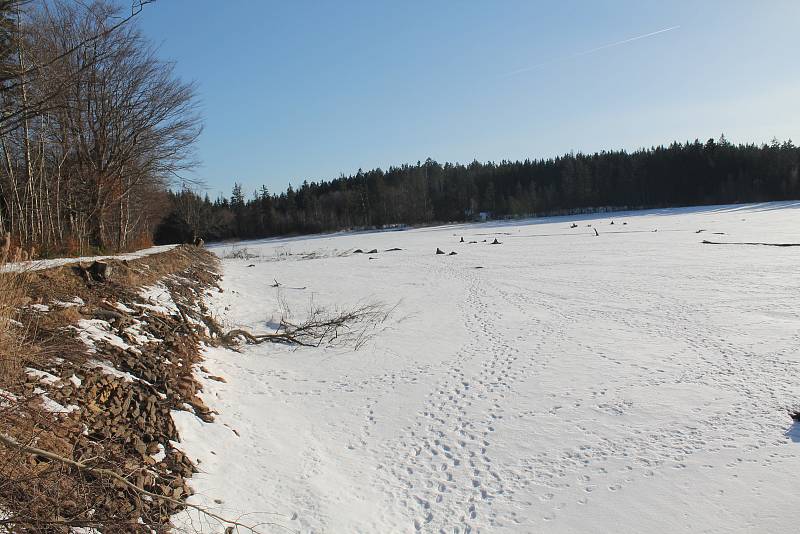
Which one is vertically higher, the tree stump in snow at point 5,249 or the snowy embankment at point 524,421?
the tree stump in snow at point 5,249

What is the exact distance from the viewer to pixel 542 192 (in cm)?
10038

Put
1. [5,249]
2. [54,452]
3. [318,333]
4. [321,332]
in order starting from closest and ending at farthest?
[54,452] < [5,249] < [318,333] < [321,332]

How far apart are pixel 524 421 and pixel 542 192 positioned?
323 feet

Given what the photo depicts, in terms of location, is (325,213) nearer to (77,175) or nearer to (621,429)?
(77,175)

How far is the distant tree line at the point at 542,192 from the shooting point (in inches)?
3287

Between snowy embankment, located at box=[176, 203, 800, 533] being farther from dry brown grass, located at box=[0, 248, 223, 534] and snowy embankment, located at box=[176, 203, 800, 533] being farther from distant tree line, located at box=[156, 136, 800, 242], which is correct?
distant tree line, located at box=[156, 136, 800, 242]

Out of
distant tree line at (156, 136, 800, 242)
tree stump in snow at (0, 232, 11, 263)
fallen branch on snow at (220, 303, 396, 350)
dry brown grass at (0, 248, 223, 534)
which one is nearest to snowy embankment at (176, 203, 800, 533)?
fallen branch on snow at (220, 303, 396, 350)

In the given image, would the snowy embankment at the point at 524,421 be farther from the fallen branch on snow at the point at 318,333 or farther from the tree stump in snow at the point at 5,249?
the tree stump in snow at the point at 5,249

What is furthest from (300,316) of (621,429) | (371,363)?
(621,429)

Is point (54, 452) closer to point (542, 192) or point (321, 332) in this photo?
point (321, 332)

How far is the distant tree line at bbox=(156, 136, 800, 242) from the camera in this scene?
83500 mm

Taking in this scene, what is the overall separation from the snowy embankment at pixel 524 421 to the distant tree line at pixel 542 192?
71180mm

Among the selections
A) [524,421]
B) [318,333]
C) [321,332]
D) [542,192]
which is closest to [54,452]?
[524,421]

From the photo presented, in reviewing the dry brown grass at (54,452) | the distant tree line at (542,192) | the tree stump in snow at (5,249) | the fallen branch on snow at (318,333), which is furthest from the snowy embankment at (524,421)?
the distant tree line at (542,192)
